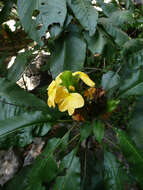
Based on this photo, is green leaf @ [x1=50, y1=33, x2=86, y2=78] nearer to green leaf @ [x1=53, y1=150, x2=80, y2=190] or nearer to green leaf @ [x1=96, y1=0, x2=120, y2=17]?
green leaf @ [x1=96, y1=0, x2=120, y2=17]

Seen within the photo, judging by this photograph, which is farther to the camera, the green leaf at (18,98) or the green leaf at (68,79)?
the green leaf at (18,98)

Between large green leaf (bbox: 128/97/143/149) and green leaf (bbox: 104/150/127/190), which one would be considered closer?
green leaf (bbox: 104/150/127/190)

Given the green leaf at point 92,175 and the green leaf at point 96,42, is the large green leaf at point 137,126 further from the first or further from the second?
the green leaf at point 96,42

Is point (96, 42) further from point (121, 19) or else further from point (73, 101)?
point (73, 101)

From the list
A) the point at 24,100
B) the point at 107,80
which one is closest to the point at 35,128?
the point at 24,100

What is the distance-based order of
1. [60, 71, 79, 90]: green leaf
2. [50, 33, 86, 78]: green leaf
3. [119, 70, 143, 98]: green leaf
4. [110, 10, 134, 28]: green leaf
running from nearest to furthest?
[60, 71, 79, 90]: green leaf → [119, 70, 143, 98]: green leaf → [50, 33, 86, 78]: green leaf → [110, 10, 134, 28]: green leaf

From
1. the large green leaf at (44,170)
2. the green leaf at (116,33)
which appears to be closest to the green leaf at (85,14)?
the green leaf at (116,33)

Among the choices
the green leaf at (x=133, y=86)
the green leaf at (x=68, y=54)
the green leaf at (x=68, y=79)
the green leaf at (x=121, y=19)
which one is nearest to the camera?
the green leaf at (x=68, y=79)

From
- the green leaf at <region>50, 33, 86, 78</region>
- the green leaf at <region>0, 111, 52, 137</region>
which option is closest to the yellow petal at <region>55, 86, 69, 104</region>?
the green leaf at <region>0, 111, 52, 137</region>
